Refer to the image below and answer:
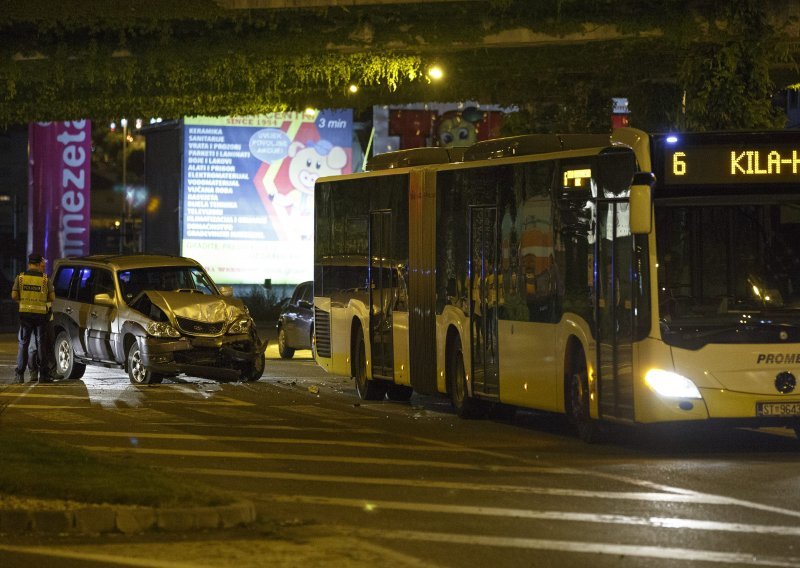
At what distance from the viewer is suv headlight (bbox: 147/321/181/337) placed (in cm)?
2319

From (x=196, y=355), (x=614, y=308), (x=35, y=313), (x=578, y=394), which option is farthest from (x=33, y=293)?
(x=614, y=308)

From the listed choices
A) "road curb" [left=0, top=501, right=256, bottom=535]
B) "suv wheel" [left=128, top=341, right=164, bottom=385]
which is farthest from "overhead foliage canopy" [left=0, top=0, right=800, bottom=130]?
"road curb" [left=0, top=501, right=256, bottom=535]

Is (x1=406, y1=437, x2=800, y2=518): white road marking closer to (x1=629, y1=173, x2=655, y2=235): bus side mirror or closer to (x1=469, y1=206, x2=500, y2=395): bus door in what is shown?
(x1=629, y1=173, x2=655, y2=235): bus side mirror

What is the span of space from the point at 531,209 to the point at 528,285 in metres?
0.83

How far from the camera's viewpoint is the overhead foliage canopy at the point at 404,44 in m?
21.6

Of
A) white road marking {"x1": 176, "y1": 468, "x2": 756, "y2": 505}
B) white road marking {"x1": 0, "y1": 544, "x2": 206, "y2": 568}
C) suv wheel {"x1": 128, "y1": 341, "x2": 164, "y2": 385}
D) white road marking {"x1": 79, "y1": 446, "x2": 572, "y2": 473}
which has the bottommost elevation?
white road marking {"x1": 0, "y1": 544, "x2": 206, "y2": 568}

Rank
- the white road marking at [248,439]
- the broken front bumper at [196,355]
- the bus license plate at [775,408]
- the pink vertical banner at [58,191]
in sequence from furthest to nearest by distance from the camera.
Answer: the pink vertical banner at [58,191]
the broken front bumper at [196,355]
the white road marking at [248,439]
the bus license plate at [775,408]

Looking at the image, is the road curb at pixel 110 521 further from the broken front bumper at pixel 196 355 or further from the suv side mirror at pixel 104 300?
the suv side mirror at pixel 104 300

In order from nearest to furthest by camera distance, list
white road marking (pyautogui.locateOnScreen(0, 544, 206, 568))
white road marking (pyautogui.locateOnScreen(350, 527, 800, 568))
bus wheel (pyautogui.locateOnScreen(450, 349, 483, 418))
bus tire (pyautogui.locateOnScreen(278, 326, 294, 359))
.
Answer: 1. white road marking (pyautogui.locateOnScreen(0, 544, 206, 568))
2. white road marking (pyautogui.locateOnScreen(350, 527, 800, 568))
3. bus wheel (pyautogui.locateOnScreen(450, 349, 483, 418))
4. bus tire (pyautogui.locateOnScreen(278, 326, 294, 359))

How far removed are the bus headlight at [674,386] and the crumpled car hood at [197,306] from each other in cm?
1017

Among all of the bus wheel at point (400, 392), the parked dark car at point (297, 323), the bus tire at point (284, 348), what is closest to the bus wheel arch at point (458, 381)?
the bus wheel at point (400, 392)

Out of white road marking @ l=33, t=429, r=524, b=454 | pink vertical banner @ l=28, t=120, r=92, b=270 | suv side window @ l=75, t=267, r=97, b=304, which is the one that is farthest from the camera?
pink vertical banner @ l=28, t=120, r=92, b=270

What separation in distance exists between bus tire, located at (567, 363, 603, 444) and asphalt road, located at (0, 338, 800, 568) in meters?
0.16

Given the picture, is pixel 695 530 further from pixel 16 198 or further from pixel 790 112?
A: pixel 16 198
